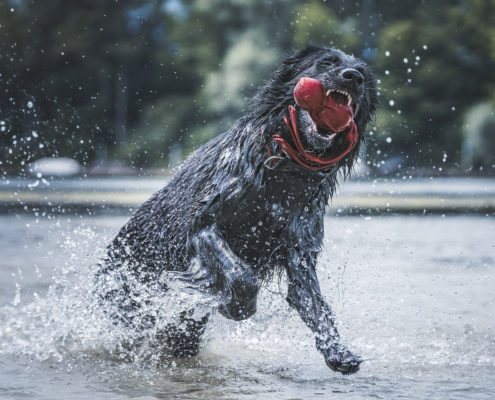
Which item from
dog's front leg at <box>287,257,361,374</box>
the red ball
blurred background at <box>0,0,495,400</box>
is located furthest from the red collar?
dog's front leg at <box>287,257,361,374</box>

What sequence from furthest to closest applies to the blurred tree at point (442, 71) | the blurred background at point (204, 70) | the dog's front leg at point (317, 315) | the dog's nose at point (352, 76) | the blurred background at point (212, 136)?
the blurred tree at point (442, 71) < the blurred background at point (204, 70) < the blurred background at point (212, 136) < the dog's front leg at point (317, 315) < the dog's nose at point (352, 76)

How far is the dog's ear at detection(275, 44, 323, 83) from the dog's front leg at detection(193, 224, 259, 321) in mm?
952

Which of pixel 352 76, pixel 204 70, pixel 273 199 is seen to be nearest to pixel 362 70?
pixel 352 76

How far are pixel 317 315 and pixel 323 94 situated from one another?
1.31 metres

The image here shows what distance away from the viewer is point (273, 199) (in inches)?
181

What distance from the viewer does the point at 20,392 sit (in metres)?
4.36

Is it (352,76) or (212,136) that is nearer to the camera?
(352,76)

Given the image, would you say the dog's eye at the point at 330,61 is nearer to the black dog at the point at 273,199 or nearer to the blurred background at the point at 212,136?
the black dog at the point at 273,199

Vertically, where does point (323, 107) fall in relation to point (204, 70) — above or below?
below

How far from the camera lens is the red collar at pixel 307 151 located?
169 inches

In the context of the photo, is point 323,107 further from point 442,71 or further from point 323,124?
point 442,71

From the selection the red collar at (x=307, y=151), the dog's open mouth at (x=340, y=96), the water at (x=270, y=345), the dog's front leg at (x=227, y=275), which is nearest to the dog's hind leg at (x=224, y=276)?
the dog's front leg at (x=227, y=275)

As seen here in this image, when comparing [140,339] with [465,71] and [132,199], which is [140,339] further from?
[465,71]

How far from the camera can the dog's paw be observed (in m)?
4.37
